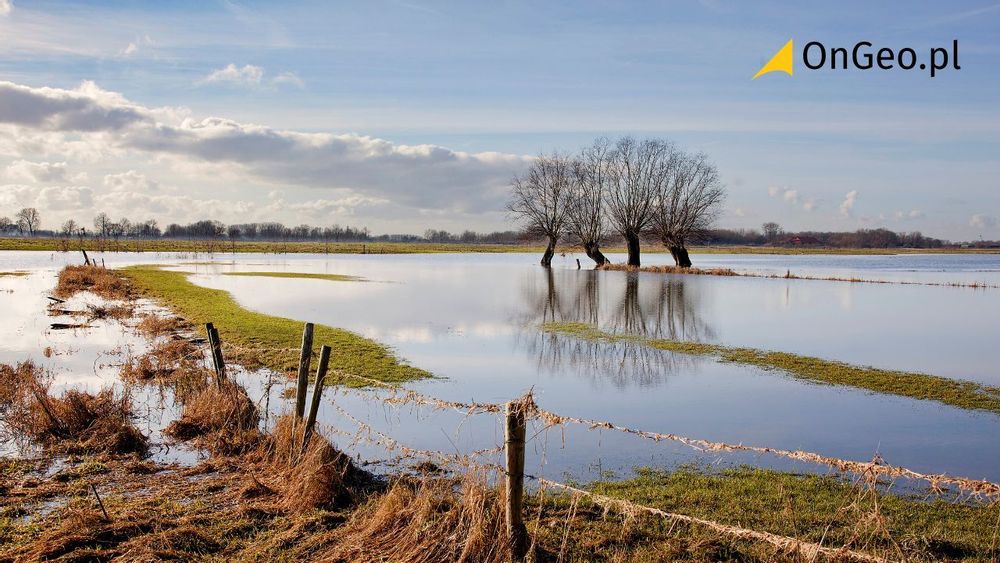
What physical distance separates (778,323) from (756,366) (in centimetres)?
1047

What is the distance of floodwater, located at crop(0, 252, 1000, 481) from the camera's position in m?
11.2

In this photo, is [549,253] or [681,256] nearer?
[681,256]

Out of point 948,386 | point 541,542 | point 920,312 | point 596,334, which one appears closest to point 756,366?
point 948,386

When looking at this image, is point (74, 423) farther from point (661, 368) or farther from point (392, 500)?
point (661, 368)

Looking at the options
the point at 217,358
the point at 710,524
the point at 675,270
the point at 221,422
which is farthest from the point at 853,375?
the point at 675,270

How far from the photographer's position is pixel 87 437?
10828 mm

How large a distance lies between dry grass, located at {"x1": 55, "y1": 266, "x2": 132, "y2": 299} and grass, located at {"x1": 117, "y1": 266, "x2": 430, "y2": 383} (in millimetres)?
4352

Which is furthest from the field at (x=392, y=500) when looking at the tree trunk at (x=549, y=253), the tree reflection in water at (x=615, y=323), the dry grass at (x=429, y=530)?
the tree trunk at (x=549, y=253)

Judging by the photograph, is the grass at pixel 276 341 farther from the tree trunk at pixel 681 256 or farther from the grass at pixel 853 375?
the tree trunk at pixel 681 256

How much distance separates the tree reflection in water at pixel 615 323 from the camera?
18.1 m

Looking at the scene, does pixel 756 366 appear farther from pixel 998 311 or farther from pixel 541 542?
pixel 998 311

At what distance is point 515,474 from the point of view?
612cm

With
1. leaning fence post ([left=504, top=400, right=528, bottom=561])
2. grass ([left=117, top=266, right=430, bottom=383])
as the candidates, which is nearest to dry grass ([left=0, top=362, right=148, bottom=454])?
grass ([left=117, top=266, right=430, bottom=383])

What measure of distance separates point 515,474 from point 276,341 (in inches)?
641
